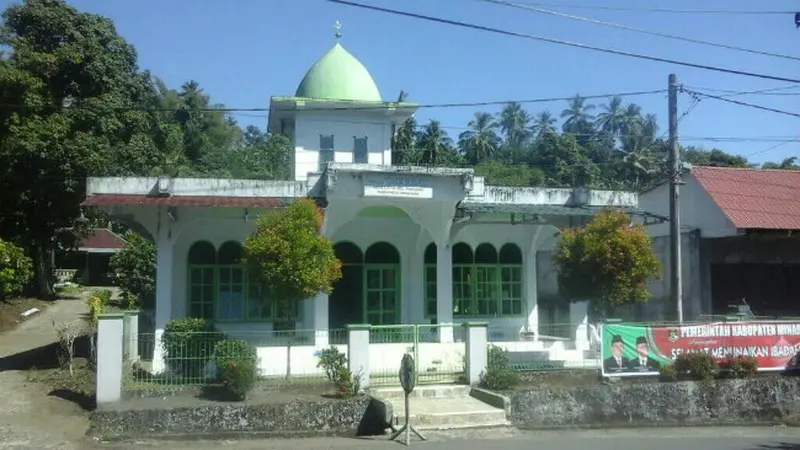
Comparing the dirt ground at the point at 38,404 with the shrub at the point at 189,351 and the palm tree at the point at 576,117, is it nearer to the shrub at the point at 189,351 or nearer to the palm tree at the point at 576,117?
the shrub at the point at 189,351

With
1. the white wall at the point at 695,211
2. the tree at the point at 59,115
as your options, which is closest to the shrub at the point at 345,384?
the white wall at the point at 695,211

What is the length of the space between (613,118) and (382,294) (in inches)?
1999

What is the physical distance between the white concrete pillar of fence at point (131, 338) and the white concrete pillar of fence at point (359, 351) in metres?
4.16

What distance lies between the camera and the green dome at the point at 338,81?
67.0 feet

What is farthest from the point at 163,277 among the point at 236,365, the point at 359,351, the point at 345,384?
the point at 345,384

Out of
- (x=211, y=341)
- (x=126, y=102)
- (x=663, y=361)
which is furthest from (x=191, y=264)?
(x=126, y=102)

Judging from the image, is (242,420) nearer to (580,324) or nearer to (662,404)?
(580,324)

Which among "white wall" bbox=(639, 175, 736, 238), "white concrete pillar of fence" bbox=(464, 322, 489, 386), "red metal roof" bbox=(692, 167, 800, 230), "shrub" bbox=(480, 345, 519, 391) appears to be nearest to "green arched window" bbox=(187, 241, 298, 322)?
"white concrete pillar of fence" bbox=(464, 322, 489, 386)

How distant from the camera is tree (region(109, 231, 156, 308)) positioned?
25.8 metres

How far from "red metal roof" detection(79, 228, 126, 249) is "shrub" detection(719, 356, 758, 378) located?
129 ft

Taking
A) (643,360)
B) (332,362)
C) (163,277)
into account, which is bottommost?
(643,360)

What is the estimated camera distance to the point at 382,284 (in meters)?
18.8

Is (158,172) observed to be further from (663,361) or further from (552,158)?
(552,158)

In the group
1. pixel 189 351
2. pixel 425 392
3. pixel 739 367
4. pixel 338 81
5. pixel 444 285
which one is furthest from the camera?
pixel 338 81
